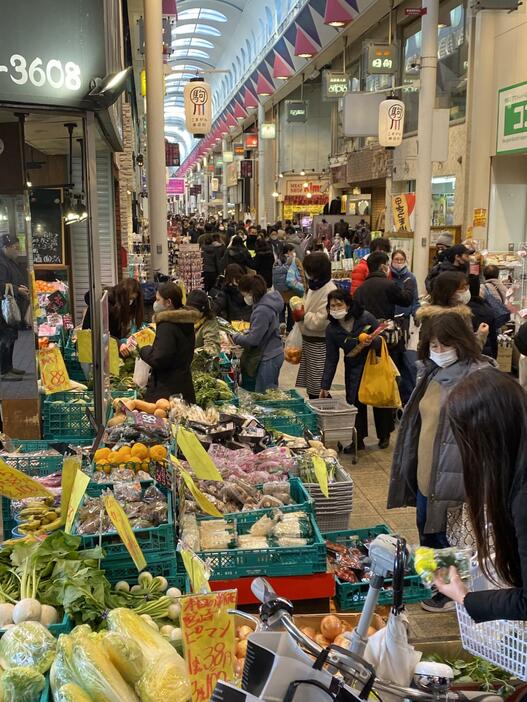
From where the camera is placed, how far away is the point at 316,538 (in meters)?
3.93

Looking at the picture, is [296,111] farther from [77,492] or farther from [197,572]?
[197,572]

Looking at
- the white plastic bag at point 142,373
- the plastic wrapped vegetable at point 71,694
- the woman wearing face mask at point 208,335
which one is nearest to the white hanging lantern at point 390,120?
the woman wearing face mask at point 208,335

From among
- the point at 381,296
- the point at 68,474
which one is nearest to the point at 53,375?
the point at 68,474

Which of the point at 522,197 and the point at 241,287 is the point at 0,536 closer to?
the point at 241,287

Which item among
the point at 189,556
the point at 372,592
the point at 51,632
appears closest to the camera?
the point at 372,592

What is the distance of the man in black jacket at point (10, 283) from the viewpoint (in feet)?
17.5

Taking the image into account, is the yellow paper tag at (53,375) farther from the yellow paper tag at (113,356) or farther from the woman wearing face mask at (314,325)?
the woman wearing face mask at (314,325)

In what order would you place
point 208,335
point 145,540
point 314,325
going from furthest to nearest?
point 208,335
point 314,325
point 145,540

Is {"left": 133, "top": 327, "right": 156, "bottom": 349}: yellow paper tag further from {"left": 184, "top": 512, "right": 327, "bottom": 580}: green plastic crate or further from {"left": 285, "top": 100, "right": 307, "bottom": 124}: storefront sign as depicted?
{"left": 285, "top": 100, "right": 307, "bottom": 124}: storefront sign

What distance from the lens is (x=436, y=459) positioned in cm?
432

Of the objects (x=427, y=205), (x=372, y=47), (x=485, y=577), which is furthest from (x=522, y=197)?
(x=485, y=577)

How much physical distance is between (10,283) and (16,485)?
8.24ft

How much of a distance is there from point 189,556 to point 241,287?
5.19 meters

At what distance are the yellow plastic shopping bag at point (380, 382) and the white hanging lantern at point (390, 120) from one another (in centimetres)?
974
